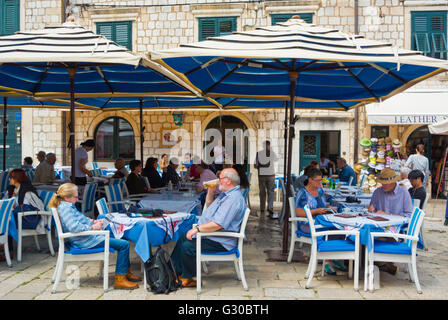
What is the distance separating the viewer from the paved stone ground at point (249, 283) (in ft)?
14.4

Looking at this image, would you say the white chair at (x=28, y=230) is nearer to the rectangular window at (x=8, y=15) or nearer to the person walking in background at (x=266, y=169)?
the person walking in background at (x=266, y=169)

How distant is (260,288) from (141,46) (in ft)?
36.9

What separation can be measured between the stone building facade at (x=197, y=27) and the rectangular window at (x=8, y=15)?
230 millimetres

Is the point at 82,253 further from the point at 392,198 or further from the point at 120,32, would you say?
the point at 120,32

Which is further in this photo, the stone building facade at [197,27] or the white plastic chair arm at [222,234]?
the stone building facade at [197,27]

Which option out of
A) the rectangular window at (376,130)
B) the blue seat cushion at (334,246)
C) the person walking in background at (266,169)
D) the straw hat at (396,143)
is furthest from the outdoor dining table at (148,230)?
the rectangular window at (376,130)

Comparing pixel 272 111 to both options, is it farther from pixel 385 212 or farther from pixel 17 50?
pixel 17 50

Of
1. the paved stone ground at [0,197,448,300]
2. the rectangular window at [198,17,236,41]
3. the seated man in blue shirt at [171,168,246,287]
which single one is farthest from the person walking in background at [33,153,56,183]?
the rectangular window at [198,17,236,41]

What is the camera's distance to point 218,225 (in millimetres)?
4438

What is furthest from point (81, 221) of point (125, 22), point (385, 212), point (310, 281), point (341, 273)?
point (125, 22)

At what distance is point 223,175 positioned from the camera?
15.1 feet

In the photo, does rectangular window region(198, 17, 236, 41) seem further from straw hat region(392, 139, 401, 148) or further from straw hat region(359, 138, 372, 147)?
straw hat region(392, 139, 401, 148)

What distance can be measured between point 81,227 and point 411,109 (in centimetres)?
1019
